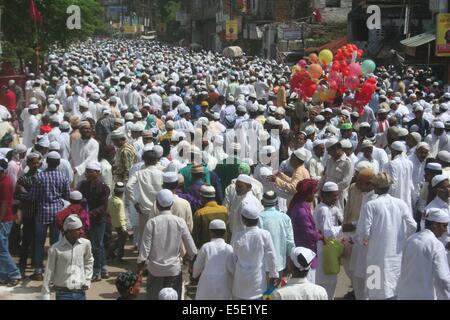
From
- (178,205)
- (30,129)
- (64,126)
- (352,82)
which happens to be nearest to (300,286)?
(178,205)

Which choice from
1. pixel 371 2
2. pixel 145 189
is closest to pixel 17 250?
pixel 145 189

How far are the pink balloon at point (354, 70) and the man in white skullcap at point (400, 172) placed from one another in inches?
235

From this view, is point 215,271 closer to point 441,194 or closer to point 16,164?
point 441,194

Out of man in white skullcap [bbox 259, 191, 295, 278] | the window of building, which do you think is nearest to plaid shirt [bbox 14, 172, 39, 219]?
man in white skullcap [bbox 259, 191, 295, 278]

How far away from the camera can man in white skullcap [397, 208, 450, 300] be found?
6551 mm

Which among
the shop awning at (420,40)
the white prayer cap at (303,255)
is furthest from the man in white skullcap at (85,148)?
the shop awning at (420,40)

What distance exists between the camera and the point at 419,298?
6.71 m

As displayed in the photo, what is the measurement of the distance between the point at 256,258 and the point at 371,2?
27.3 m

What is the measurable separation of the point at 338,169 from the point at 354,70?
21.4 feet

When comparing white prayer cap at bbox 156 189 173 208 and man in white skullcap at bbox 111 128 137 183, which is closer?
white prayer cap at bbox 156 189 173 208

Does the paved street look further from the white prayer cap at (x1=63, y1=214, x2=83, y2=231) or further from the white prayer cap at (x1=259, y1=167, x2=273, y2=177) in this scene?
the white prayer cap at (x1=63, y1=214, x2=83, y2=231)

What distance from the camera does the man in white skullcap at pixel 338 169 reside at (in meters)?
9.59

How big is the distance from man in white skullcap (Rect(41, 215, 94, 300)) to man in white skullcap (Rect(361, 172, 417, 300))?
8.08ft

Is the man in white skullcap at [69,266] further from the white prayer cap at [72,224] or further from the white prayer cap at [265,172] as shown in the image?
the white prayer cap at [265,172]
